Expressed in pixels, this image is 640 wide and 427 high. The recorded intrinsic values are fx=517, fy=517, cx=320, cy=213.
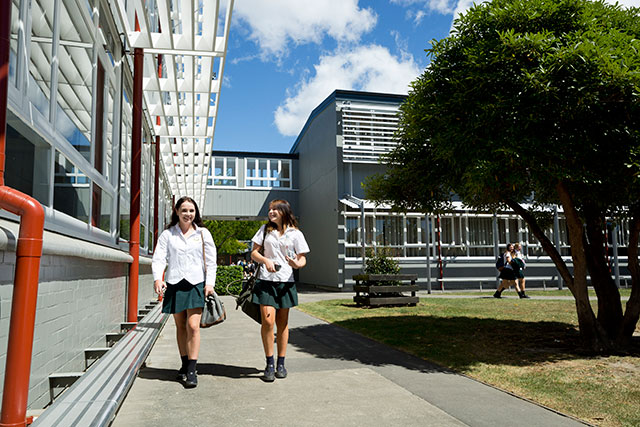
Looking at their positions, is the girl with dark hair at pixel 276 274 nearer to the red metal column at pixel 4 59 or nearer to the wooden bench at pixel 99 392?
the wooden bench at pixel 99 392

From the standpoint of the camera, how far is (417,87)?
285 inches

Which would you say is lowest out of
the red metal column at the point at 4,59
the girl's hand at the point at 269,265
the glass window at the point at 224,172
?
the girl's hand at the point at 269,265

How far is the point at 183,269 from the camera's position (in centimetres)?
477

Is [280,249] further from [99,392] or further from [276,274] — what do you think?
[99,392]

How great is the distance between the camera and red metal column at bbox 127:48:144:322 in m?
7.12

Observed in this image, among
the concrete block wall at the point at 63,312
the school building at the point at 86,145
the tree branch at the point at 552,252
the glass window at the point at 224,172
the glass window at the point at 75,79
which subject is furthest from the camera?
the glass window at the point at 224,172

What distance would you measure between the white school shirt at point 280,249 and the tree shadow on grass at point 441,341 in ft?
5.77

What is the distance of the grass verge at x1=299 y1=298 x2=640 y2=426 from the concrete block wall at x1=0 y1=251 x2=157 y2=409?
12.5 ft

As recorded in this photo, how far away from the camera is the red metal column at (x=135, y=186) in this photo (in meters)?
7.12

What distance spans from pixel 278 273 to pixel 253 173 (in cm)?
2417

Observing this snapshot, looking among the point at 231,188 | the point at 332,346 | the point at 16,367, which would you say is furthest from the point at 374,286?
the point at 231,188

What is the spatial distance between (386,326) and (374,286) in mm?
4086

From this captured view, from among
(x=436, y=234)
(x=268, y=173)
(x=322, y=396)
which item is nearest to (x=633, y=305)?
(x=322, y=396)

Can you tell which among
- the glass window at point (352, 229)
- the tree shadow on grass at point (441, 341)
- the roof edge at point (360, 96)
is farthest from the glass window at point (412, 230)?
the tree shadow on grass at point (441, 341)
